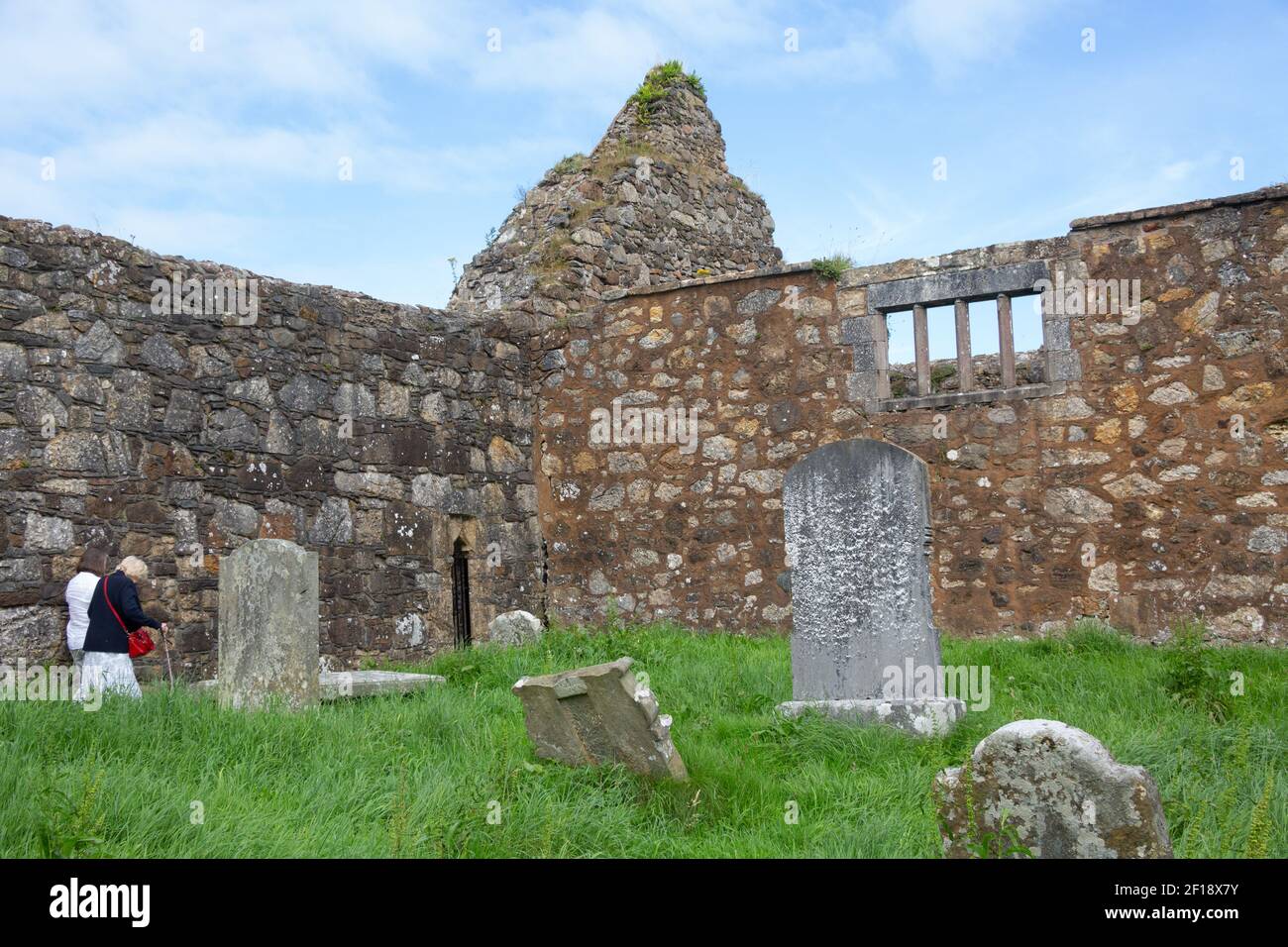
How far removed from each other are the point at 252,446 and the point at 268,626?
2.45 metres

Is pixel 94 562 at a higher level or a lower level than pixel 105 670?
higher

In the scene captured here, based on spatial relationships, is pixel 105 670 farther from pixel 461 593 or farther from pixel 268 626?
pixel 461 593

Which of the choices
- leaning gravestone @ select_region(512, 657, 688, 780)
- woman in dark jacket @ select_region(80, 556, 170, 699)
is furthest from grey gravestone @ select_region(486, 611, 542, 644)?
leaning gravestone @ select_region(512, 657, 688, 780)

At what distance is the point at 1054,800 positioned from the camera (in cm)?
401

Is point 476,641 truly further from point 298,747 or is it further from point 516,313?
point 298,747

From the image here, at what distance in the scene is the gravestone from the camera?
6.58 metres

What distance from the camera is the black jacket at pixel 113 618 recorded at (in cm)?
704

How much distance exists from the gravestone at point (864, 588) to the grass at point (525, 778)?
0.31 m

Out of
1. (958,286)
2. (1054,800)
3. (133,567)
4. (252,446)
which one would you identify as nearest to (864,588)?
(1054,800)

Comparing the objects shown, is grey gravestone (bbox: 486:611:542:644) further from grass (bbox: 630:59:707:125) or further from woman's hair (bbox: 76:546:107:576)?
grass (bbox: 630:59:707:125)

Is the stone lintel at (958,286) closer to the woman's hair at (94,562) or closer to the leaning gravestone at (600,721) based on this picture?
the leaning gravestone at (600,721)

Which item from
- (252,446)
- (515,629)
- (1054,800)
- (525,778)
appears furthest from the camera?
(515,629)

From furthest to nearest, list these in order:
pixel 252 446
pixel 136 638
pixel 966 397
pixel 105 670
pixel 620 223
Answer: pixel 620 223, pixel 966 397, pixel 252 446, pixel 136 638, pixel 105 670

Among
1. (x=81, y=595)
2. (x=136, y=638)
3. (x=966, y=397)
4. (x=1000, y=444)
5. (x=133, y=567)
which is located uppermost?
(x=966, y=397)
